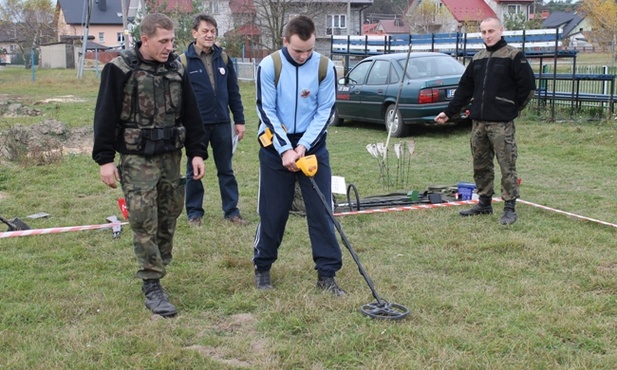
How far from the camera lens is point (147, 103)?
457cm

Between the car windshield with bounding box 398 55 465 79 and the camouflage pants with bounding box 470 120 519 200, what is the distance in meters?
6.70

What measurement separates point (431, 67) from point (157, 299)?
33.4ft

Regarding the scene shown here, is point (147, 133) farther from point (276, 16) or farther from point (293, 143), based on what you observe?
point (276, 16)

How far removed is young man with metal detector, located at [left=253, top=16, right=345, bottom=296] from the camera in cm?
468

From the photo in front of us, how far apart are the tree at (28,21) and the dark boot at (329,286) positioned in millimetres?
76011

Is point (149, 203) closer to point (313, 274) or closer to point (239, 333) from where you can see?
point (239, 333)

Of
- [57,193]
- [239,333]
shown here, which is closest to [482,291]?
[239,333]

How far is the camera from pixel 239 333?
14.1ft

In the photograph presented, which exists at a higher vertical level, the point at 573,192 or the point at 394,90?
the point at 394,90

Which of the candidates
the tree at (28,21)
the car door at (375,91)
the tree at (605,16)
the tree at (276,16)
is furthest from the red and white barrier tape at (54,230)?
the tree at (28,21)

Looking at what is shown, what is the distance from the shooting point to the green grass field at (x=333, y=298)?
3.92 meters

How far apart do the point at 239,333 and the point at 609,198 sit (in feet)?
17.7

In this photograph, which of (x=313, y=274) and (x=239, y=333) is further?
(x=313, y=274)

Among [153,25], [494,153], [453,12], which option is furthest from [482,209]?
[453,12]
